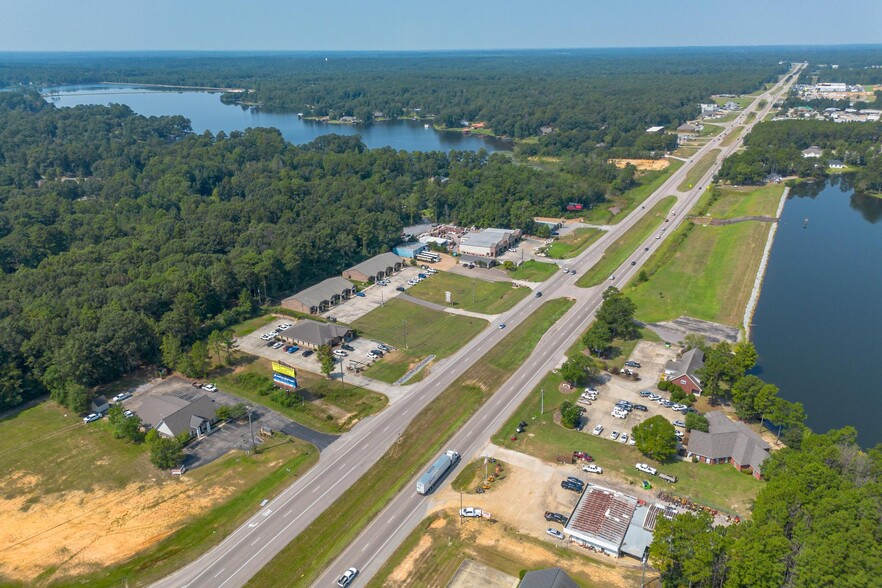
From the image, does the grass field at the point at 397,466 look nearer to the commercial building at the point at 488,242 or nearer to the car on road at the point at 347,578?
the car on road at the point at 347,578

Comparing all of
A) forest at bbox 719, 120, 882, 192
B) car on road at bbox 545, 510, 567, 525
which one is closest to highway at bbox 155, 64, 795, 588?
car on road at bbox 545, 510, 567, 525

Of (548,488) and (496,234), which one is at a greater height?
(496,234)

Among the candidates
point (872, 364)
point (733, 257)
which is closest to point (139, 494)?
point (872, 364)

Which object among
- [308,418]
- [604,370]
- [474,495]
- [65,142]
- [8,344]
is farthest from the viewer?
[65,142]

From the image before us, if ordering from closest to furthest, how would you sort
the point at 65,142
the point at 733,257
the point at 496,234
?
the point at 733,257, the point at 496,234, the point at 65,142

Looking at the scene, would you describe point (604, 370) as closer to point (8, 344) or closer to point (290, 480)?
point (290, 480)

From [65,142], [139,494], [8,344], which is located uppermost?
[65,142]

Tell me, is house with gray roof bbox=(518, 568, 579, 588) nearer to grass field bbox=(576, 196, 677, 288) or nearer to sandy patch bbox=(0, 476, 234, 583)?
sandy patch bbox=(0, 476, 234, 583)
